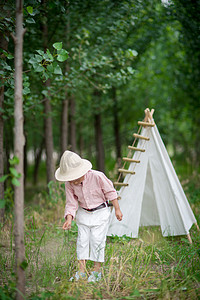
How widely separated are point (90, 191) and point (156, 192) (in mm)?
1483

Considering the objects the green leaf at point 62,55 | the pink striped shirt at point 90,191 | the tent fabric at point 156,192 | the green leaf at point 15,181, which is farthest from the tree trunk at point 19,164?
the tent fabric at point 156,192

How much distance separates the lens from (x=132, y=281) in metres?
2.69

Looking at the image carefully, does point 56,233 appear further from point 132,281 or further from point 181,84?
point 181,84

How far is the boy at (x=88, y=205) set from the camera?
9.79ft

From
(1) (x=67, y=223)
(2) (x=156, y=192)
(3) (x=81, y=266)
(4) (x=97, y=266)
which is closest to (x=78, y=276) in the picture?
(3) (x=81, y=266)

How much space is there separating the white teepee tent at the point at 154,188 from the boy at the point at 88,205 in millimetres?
1023

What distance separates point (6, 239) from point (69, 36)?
12.6 feet

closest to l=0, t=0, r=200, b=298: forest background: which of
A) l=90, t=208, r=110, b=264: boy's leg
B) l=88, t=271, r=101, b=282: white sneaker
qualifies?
l=90, t=208, r=110, b=264: boy's leg

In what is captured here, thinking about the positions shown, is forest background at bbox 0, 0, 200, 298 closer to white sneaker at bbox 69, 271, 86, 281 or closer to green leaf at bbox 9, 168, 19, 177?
green leaf at bbox 9, 168, 19, 177

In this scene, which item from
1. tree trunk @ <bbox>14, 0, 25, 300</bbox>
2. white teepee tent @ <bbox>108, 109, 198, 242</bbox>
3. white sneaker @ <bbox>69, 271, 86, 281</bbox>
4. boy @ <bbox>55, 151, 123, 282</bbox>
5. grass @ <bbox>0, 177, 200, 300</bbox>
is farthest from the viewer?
white teepee tent @ <bbox>108, 109, 198, 242</bbox>

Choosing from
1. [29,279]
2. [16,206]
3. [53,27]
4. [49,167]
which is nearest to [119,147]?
[49,167]

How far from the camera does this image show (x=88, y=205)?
3023 mm

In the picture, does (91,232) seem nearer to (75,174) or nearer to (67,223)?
(67,223)

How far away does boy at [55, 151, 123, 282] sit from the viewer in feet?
9.79
